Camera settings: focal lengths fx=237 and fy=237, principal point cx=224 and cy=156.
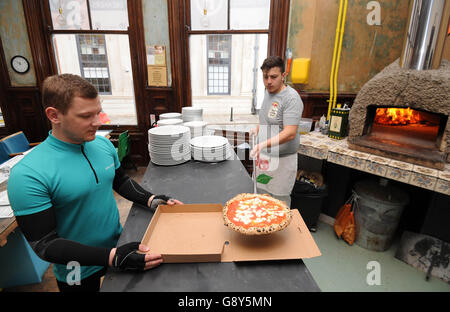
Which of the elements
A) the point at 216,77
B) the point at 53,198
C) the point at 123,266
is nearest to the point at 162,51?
the point at 53,198

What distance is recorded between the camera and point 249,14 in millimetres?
3785

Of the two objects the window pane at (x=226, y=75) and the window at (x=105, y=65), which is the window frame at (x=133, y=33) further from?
the window pane at (x=226, y=75)

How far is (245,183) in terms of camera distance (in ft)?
5.30

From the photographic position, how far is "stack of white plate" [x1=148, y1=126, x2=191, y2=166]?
182 cm

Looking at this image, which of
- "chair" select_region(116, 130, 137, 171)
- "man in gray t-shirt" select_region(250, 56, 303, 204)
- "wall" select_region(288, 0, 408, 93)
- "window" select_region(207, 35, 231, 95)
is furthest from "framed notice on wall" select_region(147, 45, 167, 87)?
"window" select_region(207, 35, 231, 95)

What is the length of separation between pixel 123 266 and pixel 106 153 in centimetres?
63

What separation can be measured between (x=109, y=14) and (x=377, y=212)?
186 inches

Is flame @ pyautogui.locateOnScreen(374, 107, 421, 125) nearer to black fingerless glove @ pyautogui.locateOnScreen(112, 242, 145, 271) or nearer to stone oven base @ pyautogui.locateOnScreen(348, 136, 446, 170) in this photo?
stone oven base @ pyautogui.locateOnScreen(348, 136, 446, 170)

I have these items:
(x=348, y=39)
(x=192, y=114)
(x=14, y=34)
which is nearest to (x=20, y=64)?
(x=14, y=34)

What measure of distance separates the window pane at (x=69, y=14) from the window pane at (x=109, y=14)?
0.43 feet

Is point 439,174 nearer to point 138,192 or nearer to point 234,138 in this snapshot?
point 138,192

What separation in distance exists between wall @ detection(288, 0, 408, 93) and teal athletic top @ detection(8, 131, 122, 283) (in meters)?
3.02

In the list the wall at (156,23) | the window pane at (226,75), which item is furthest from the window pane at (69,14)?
the window pane at (226,75)

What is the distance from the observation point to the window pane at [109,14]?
150 inches
